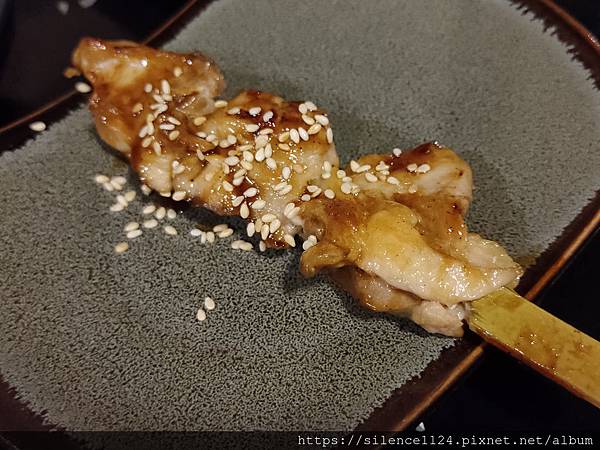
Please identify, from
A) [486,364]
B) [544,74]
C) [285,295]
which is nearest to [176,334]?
[285,295]

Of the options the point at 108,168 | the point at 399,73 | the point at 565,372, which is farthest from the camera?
the point at 399,73

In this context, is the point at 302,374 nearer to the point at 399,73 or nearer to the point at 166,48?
the point at 399,73

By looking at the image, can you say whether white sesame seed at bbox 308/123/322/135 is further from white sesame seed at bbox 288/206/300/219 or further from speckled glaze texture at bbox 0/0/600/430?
speckled glaze texture at bbox 0/0/600/430

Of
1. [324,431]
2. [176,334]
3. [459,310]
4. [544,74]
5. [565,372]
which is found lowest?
[176,334]

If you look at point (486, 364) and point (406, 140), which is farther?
point (406, 140)

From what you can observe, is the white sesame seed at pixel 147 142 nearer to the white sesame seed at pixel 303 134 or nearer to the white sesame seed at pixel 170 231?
the white sesame seed at pixel 170 231

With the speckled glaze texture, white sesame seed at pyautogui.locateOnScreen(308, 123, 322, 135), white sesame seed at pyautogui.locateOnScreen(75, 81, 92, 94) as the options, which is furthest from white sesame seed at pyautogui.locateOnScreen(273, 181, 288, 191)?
white sesame seed at pyautogui.locateOnScreen(75, 81, 92, 94)

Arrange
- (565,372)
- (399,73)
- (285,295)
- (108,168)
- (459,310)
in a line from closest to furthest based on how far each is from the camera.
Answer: (565,372) → (459,310) → (285,295) → (108,168) → (399,73)

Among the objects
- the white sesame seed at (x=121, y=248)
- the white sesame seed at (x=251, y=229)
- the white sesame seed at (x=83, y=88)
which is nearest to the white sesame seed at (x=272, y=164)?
the white sesame seed at (x=251, y=229)
